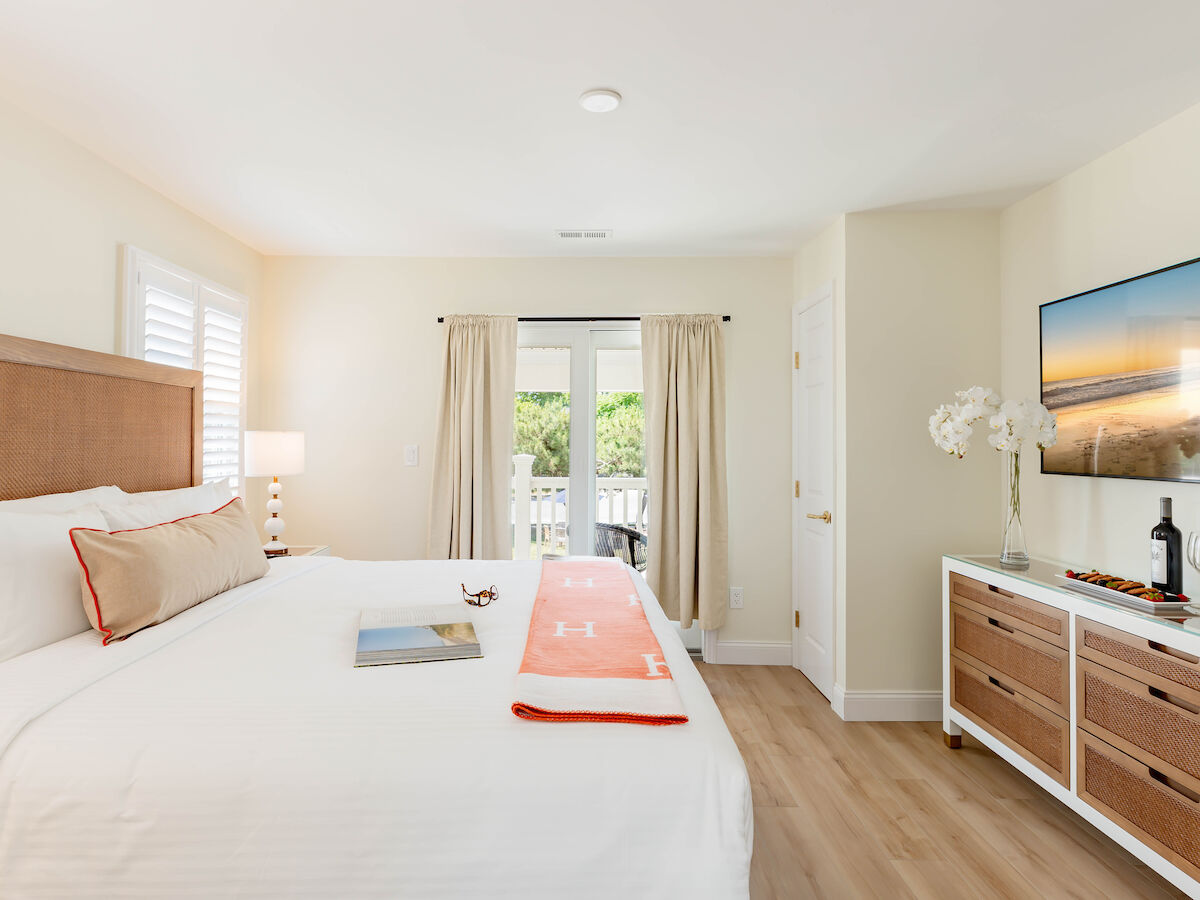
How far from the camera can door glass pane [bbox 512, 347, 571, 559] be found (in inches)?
168

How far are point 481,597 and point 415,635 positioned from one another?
0.49 meters

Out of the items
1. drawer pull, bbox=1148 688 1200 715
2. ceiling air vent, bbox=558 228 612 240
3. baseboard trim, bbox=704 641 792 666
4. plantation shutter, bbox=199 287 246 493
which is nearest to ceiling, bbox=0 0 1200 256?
ceiling air vent, bbox=558 228 612 240

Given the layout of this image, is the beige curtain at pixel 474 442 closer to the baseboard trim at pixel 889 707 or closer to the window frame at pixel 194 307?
the window frame at pixel 194 307

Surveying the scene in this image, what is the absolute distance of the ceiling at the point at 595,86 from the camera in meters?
1.83

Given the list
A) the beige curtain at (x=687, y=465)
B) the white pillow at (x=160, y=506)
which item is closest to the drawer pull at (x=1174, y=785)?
the beige curtain at (x=687, y=465)

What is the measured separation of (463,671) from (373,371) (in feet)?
9.54

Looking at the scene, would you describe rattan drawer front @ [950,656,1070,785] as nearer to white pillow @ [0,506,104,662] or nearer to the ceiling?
the ceiling

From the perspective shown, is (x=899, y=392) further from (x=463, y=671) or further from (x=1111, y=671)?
(x=463, y=671)

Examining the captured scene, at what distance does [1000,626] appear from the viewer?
2650 millimetres

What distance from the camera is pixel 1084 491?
2.72 meters

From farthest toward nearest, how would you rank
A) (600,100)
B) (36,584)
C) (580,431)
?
(580,431) < (600,100) < (36,584)

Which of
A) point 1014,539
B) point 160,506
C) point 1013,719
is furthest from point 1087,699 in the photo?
point 160,506

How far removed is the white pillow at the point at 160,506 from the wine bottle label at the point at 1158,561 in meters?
3.50

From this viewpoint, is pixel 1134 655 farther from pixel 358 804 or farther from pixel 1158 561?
pixel 358 804
